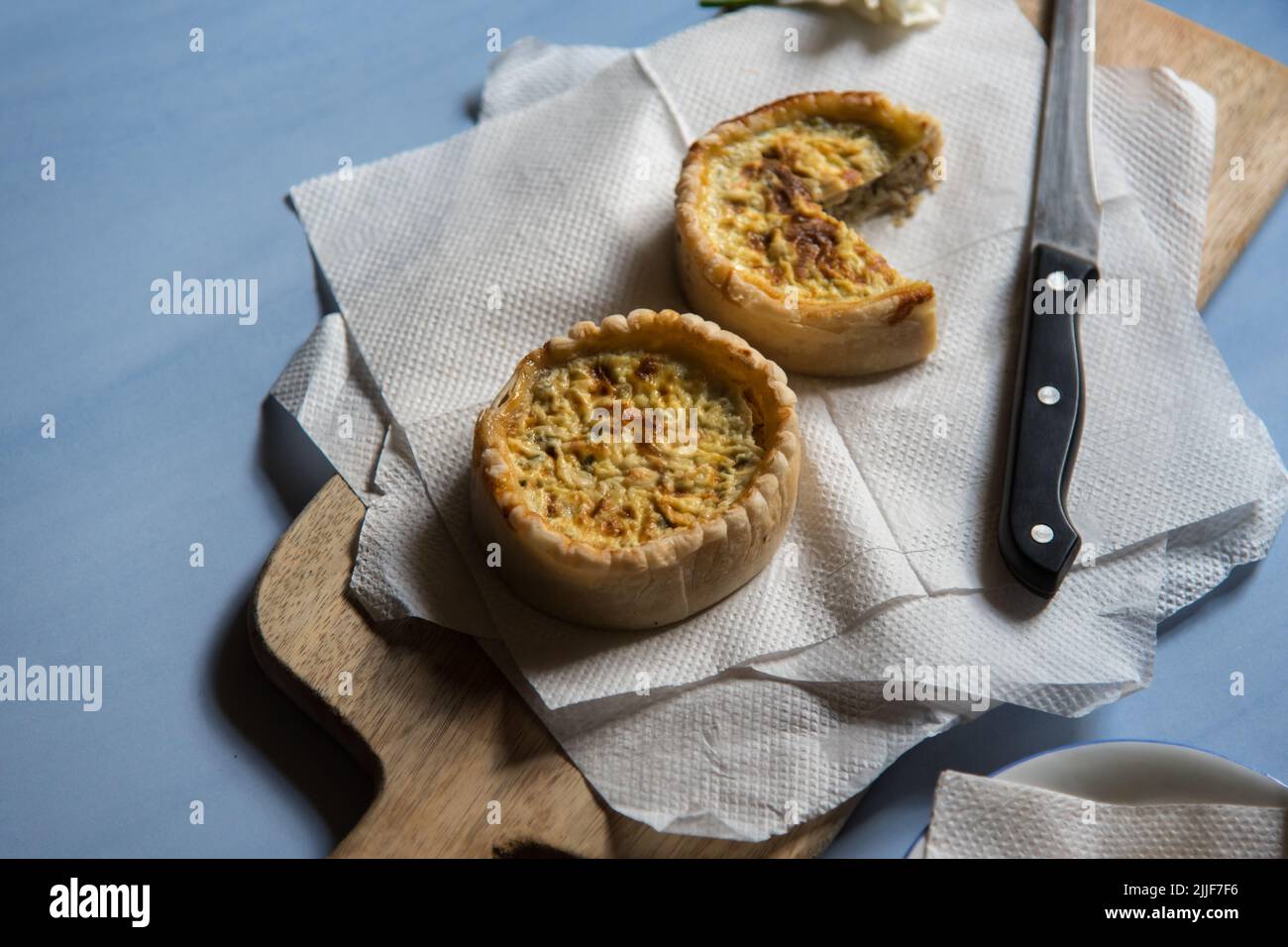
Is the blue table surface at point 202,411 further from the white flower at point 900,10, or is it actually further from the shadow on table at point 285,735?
the white flower at point 900,10

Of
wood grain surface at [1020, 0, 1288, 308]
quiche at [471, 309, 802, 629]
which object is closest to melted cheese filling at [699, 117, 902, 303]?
quiche at [471, 309, 802, 629]

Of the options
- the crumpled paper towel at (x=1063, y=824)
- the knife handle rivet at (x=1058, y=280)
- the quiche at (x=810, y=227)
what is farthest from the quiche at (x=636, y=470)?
the knife handle rivet at (x=1058, y=280)

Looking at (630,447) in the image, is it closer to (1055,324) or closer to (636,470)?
(636,470)

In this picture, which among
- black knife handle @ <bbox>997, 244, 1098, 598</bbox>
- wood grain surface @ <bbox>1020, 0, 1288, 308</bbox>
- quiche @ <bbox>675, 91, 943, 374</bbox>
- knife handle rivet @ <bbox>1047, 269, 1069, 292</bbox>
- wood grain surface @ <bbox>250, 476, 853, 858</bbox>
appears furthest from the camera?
wood grain surface @ <bbox>1020, 0, 1288, 308</bbox>

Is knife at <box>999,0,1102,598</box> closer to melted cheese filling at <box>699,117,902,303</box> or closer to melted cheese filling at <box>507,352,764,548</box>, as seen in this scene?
melted cheese filling at <box>699,117,902,303</box>

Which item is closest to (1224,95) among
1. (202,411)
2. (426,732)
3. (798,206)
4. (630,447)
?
(798,206)
